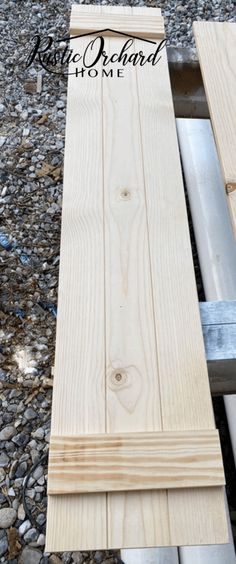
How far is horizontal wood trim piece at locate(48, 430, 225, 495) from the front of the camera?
83 cm

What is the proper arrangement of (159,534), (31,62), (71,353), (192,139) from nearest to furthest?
(159,534) < (71,353) < (192,139) < (31,62)

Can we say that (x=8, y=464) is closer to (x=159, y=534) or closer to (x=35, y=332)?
(x=35, y=332)

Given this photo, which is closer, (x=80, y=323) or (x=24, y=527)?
(x=80, y=323)

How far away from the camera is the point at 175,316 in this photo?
40.6 inches

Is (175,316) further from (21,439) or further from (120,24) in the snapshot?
(120,24)

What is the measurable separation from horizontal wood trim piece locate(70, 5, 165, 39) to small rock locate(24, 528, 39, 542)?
1714mm

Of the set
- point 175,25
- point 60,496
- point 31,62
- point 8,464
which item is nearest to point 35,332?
point 8,464

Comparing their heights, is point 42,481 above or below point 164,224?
below

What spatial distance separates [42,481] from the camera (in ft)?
5.17

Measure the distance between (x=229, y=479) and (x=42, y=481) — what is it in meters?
0.67

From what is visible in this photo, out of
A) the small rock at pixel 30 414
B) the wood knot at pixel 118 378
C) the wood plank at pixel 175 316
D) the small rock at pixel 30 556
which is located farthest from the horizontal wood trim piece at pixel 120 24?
the small rock at pixel 30 556

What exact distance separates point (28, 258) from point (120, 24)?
3.43 ft

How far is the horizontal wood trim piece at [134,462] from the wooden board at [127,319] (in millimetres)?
20

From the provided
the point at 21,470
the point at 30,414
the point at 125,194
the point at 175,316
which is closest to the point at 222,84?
the point at 125,194
